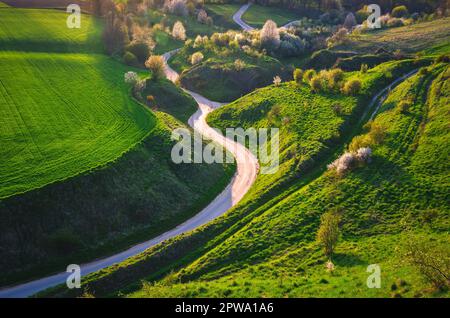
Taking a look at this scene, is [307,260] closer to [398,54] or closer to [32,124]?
[32,124]

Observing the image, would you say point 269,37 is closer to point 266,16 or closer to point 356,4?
point 266,16

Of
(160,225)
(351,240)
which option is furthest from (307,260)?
(160,225)

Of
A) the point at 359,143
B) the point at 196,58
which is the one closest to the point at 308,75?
the point at 359,143

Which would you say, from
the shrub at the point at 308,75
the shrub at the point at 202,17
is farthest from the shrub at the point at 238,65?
the shrub at the point at 202,17

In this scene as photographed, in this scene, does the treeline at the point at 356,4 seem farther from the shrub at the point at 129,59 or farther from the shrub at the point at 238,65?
the shrub at the point at 129,59

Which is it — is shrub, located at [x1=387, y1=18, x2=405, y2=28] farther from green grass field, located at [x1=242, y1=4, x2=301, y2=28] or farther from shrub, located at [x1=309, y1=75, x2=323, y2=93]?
shrub, located at [x1=309, y1=75, x2=323, y2=93]

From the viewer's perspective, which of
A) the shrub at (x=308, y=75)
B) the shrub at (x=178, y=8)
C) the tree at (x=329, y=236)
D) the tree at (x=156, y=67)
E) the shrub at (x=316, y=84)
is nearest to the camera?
the tree at (x=329, y=236)
